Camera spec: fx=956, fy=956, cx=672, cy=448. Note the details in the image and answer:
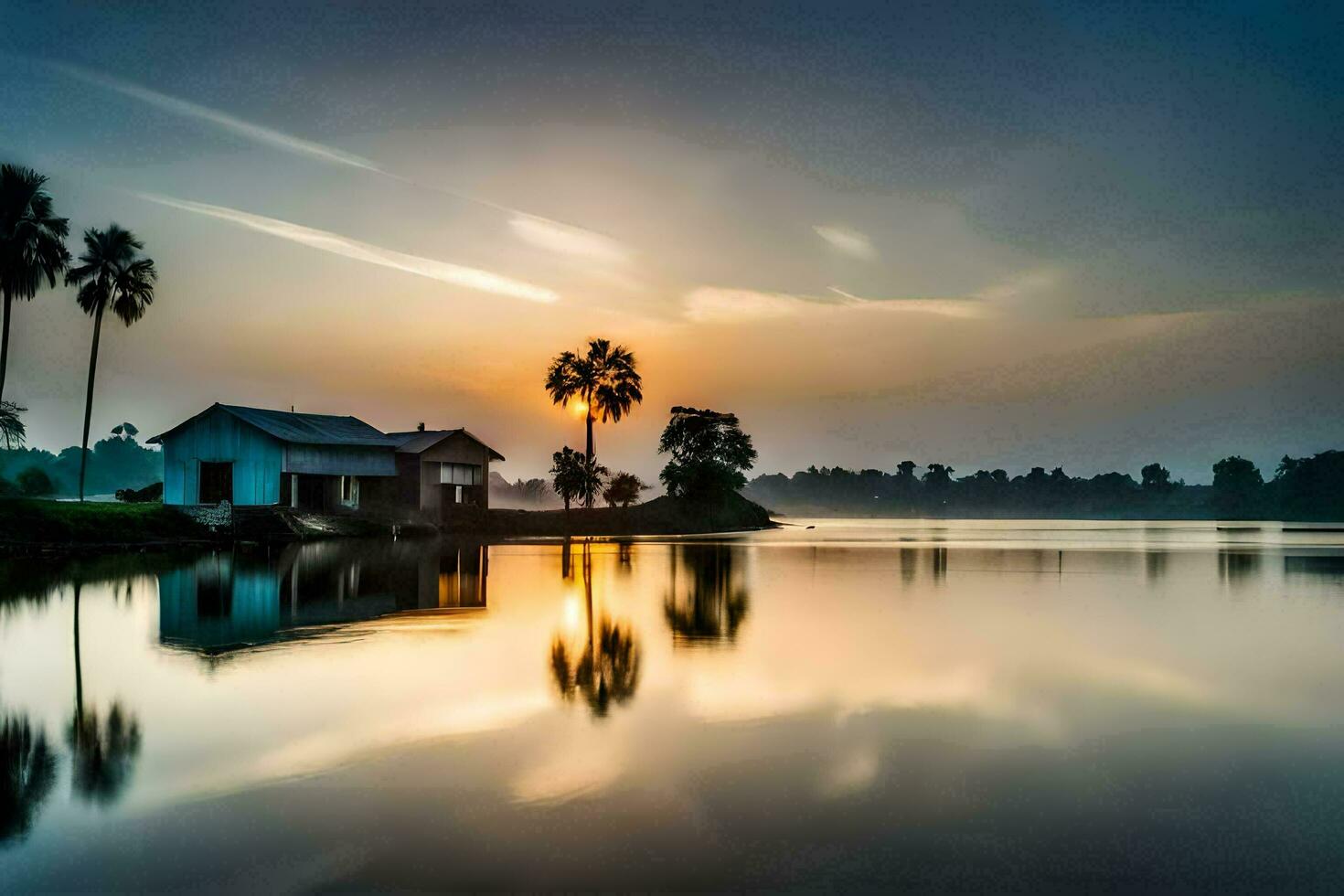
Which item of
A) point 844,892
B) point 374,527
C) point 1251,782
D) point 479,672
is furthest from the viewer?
point 374,527

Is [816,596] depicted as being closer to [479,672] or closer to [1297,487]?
[479,672]

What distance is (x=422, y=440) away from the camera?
70688 millimetres

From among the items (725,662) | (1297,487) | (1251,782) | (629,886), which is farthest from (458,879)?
(1297,487)

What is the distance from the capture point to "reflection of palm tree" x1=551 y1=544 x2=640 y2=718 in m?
12.5

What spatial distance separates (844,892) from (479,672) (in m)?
8.74

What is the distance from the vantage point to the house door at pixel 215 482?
59.6 meters

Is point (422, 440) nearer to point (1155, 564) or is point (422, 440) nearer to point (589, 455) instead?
point (589, 455)

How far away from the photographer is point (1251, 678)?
1451 centimetres

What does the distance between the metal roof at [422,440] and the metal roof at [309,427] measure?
887 millimetres

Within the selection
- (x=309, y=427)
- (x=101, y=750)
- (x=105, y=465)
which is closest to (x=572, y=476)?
(x=309, y=427)

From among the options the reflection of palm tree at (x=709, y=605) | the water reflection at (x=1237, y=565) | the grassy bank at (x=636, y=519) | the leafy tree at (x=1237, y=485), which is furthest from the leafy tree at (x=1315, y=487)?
the reflection of palm tree at (x=709, y=605)

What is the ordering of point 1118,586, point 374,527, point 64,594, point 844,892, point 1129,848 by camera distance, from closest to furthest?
point 844,892
point 1129,848
point 64,594
point 1118,586
point 374,527

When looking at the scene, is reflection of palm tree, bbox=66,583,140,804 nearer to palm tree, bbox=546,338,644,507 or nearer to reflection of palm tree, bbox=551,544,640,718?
reflection of palm tree, bbox=551,544,640,718

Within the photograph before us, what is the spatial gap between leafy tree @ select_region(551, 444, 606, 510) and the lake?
2326 inches
